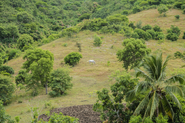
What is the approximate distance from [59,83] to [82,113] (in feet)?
23.7

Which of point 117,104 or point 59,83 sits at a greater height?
point 59,83

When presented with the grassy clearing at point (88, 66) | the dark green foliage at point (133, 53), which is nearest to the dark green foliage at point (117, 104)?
the grassy clearing at point (88, 66)

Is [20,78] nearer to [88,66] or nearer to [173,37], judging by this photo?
[88,66]

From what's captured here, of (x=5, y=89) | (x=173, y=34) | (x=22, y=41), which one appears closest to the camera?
(x=5, y=89)

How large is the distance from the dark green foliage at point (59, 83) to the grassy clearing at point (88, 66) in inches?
41.0

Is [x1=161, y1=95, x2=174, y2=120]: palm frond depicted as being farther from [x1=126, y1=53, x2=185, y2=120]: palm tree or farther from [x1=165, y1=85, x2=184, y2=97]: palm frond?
[x1=165, y1=85, x2=184, y2=97]: palm frond

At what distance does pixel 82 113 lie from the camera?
1433 cm

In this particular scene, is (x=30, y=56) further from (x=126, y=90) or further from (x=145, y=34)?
(x=145, y=34)

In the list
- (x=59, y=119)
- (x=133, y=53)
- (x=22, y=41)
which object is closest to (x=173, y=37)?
(x=133, y=53)

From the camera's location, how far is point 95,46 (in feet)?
153

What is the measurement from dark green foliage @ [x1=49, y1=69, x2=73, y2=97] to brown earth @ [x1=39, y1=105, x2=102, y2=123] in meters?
4.60

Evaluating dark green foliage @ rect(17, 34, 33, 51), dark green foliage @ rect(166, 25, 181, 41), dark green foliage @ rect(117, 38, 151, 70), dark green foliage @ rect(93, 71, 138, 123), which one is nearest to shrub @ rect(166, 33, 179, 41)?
dark green foliage @ rect(166, 25, 181, 41)

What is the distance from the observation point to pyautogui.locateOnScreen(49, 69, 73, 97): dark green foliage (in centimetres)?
2000

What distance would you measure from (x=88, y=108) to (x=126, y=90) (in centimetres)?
606
